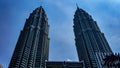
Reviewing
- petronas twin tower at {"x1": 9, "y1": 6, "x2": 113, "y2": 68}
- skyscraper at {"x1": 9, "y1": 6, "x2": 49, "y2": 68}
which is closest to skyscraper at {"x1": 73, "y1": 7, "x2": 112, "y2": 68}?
petronas twin tower at {"x1": 9, "y1": 6, "x2": 113, "y2": 68}

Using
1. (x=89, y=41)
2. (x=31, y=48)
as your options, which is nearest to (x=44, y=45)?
(x=31, y=48)

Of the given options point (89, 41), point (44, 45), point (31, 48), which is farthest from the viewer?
point (89, 41)

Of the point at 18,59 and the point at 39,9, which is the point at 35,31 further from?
the point at 39,9

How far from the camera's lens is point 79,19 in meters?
126

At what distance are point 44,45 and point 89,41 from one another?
2810 centimetres

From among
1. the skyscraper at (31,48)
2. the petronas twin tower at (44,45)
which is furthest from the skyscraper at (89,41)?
the skyscraper at (31,48)

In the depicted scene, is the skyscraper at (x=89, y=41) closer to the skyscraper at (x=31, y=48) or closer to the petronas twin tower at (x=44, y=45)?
the petronas twin tower at (x=44, y=45)

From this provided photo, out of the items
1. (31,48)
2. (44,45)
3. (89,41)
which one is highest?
(89,41)

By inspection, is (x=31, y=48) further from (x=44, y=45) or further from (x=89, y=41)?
(x=89, y=41)

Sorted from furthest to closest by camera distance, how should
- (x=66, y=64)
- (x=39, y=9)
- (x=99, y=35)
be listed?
(x=39, y=9) → (x=99, y=35) → (x=66, y=64)

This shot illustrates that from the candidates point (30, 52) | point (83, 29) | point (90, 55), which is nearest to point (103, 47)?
point (90, 55)

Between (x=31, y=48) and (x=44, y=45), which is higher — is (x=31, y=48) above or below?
below

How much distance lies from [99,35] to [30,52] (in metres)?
46.4

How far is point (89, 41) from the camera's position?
99500 mm
